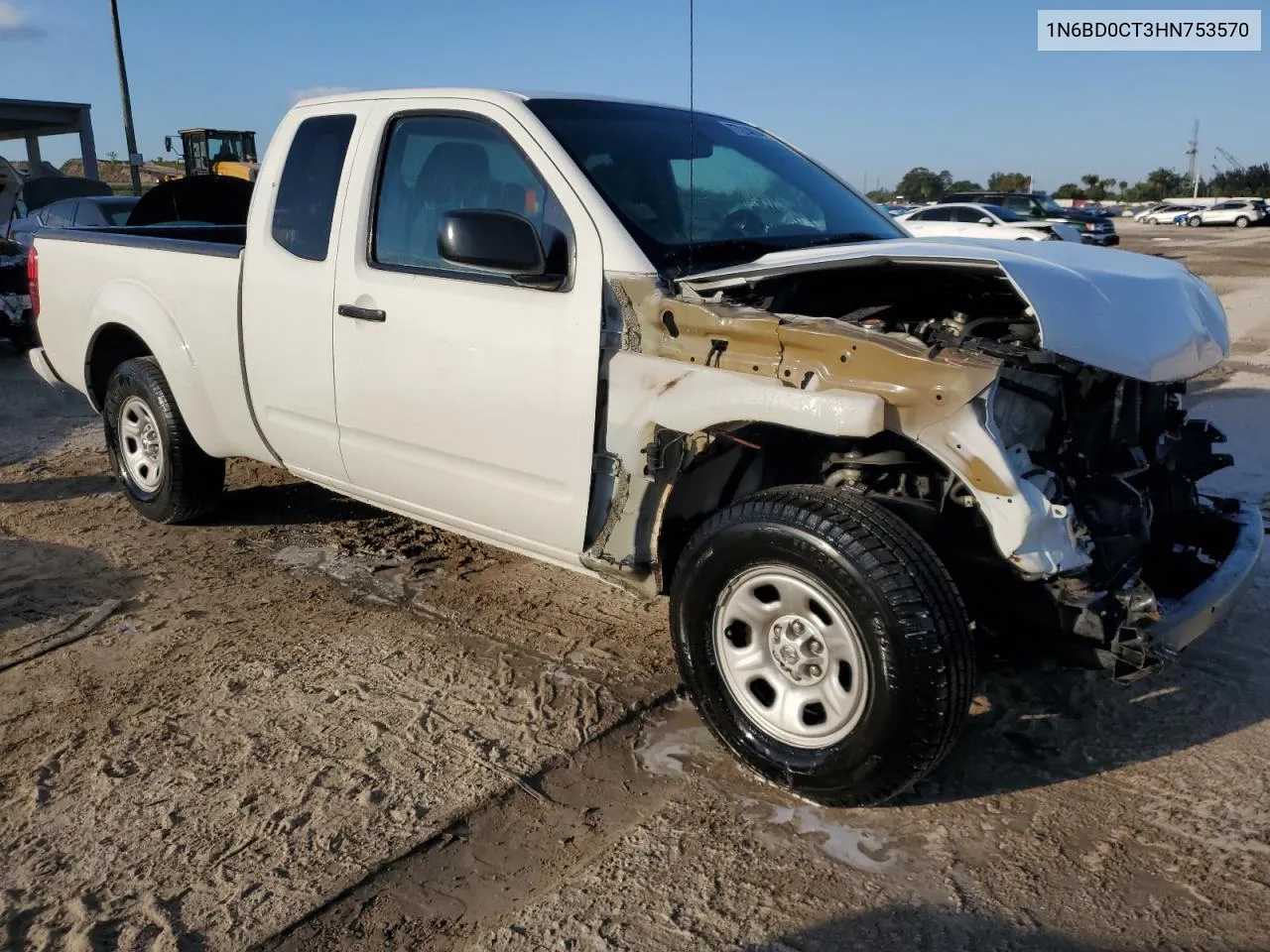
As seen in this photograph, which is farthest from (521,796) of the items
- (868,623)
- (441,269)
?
(441,269)

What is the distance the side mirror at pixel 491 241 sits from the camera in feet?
10.8

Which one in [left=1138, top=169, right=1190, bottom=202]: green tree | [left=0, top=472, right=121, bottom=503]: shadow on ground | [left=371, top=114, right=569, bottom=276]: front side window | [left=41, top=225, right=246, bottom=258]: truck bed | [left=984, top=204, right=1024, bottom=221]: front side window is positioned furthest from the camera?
[left=1138, top=169, right=1190, bottom=202]: green tree

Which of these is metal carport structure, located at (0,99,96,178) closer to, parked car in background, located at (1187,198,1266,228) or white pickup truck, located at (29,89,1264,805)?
white pickup truck, located at (29,89,1264,805)

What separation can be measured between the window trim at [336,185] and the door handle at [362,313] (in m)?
0.25

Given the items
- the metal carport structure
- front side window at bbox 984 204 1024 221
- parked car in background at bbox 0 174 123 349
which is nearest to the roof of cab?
parked car in background at bbox 0 174 123 349

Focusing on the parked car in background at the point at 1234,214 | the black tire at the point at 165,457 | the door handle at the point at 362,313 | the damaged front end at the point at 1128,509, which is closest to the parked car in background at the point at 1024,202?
the black tire at the point at 165,457

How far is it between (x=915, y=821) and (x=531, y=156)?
240cm

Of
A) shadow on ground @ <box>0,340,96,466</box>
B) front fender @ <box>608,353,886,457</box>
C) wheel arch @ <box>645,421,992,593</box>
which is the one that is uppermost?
front fender @ <box>608,353,886,457</box>

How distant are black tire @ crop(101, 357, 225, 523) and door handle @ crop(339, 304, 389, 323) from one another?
1.55m

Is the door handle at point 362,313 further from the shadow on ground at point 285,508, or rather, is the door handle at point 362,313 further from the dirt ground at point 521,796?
the shadow on ground at point 285,508

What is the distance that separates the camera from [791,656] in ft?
9.90

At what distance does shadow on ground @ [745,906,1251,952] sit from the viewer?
95.8 inches

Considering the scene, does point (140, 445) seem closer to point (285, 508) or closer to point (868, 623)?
point (285, 508)

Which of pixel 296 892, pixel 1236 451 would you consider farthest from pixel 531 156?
pixel 1236 451
